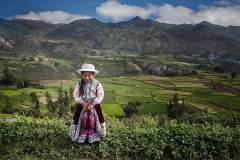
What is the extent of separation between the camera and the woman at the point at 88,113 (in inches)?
422

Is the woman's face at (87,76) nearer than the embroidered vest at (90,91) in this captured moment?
Yes

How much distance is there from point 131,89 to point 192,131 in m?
90.0

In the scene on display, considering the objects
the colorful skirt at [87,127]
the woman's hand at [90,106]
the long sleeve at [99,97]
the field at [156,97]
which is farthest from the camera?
the field at [156,97]

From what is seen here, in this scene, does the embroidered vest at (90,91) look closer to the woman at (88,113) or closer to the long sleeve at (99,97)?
the woman at (88,113)

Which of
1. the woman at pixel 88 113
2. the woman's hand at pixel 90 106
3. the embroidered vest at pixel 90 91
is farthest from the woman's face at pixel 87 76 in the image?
the woman's hand at pixel 90 106

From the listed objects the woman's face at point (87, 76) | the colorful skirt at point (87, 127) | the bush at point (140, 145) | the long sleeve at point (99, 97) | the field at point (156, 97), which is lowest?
the field at point (156, 97)

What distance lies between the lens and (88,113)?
10789 millimetres

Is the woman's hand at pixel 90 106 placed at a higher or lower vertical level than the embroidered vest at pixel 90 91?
lower

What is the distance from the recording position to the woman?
35.2ft

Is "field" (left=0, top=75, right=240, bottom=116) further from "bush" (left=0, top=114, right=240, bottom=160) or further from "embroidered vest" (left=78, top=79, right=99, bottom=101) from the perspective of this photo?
"embroidered vest" (left=78, top=79, right=99, bottom=101)

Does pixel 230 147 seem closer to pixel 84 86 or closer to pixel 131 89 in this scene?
pixel 84 86

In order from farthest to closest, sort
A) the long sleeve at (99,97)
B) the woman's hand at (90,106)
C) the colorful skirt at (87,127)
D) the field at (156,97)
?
the field at (156,97) < the colorful skirt at (87,127) < the long sleeve at (99,97) < the woman's hand at (90,106)

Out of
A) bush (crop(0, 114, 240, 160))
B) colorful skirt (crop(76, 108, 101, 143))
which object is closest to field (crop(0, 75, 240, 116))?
bush (crop(0, 114, 240, 160))

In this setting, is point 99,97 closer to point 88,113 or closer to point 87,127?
point 88,113
